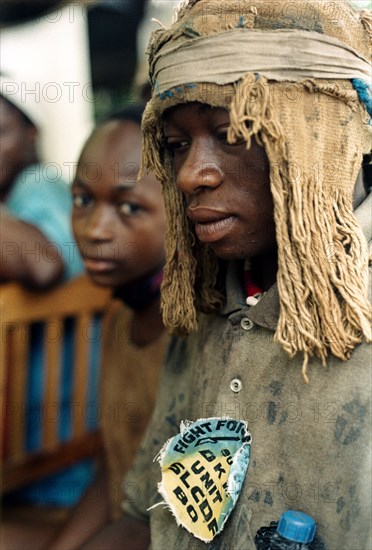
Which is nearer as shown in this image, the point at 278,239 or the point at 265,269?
the point at 278,239

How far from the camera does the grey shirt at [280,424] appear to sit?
3.61 ft

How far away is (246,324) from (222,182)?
284 millimetres

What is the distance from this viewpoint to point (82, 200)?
1.86 m

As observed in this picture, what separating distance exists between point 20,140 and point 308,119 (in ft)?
5.25

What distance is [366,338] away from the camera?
1077 millimetres

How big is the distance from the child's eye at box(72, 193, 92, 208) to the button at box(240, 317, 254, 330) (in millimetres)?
732

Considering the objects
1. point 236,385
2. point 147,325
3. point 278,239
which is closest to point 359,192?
point 278,239

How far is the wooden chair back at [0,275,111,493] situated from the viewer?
2.11 metres

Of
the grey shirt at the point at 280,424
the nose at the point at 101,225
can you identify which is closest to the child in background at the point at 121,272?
the nose at the point at 101,225

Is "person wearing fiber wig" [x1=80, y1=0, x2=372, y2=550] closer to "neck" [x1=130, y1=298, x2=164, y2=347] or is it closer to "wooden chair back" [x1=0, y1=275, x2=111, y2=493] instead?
"neck" [x1=130, y1=298, x2=164, y2=347]

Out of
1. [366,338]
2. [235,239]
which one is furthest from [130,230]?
[366,338]

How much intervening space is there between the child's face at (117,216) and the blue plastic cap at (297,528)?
2.88ft

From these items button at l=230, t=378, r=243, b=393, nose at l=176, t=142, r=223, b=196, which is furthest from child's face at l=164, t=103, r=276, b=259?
button at l=230, t=378, r=243, b=393

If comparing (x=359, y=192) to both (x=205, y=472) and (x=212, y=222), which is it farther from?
(x=205, y=472)
